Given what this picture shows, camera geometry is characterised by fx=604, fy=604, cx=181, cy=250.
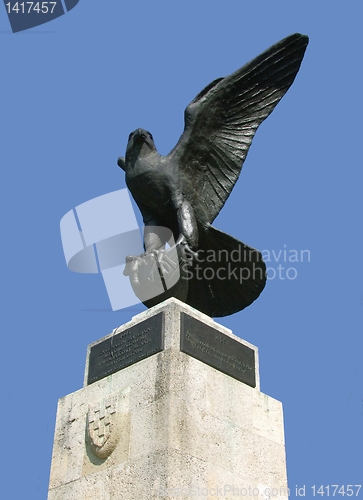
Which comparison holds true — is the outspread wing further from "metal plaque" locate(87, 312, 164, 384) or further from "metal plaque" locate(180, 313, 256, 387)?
"metal plaque" locate(87, 312, 164, 384)

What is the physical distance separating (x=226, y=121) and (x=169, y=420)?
3253 millimetres

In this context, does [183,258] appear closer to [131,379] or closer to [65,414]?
[131,379]

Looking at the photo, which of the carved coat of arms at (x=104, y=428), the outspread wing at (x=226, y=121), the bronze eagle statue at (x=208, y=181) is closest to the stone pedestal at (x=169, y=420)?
the carved coat of arms at (x=104, y=428)

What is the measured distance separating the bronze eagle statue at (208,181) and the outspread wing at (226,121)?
0.4 inches

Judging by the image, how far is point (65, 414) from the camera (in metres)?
5.36

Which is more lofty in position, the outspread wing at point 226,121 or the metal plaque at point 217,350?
the outspread wing at point 226,121

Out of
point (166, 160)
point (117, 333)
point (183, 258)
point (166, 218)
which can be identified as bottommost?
point (117, 333)

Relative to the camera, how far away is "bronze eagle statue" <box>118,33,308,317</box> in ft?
19.3

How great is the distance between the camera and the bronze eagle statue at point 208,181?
5891 millimetres

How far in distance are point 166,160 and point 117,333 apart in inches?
71.0

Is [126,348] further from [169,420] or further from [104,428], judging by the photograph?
[169,420]

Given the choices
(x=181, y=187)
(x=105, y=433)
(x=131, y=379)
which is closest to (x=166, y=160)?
(x=181, y=187)

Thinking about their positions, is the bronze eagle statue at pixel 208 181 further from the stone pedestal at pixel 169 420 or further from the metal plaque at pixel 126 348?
the stone pedestal at pixel 169 420

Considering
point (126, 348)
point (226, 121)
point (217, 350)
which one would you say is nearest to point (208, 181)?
point (226, 121)
